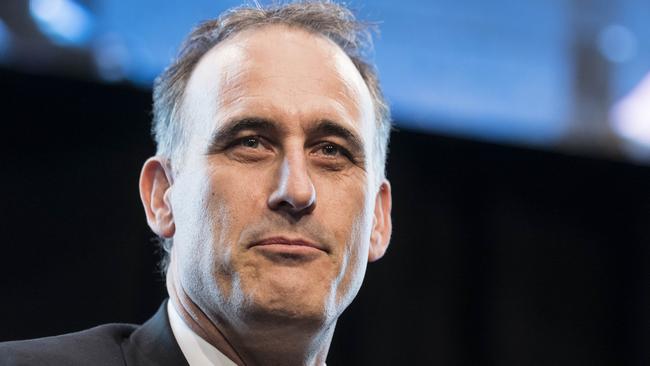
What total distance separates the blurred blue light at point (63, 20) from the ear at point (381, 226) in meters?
1.62

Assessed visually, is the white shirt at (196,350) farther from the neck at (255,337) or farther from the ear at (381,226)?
the ear at (381,226)

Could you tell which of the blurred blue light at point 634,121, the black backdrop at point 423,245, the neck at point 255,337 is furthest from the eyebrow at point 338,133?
the blurred blue light at point 634,121

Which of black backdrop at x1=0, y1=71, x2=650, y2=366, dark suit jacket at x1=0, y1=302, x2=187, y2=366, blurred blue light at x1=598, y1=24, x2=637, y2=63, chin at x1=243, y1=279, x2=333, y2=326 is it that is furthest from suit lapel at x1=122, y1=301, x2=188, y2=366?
blurred blue light at x1=598, y1=24, x2=637, y2=63

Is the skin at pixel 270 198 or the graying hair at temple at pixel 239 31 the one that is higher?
the graying hair at temple at pixel 239 31

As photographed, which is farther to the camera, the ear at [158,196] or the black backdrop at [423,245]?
the black backdrop at [423,245]

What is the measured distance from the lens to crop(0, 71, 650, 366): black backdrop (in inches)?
136

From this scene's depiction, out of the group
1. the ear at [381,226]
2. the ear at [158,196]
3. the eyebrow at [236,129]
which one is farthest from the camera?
the ear at [381,226]

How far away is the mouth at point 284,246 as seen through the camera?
1.89 metres

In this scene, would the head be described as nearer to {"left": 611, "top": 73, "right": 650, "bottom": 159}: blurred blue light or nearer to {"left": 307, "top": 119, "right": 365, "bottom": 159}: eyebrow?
{"left": 307, "top": 119, "right": 365, "bottom": 159}: eyebrow

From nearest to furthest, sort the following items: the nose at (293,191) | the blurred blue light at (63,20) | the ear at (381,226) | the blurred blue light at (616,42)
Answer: the nose at (293,191)
the ear at (381,226)
the blurred blue light at (63,20)
the blurred blue light at (616,42)

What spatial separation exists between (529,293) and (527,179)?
555 millimetres

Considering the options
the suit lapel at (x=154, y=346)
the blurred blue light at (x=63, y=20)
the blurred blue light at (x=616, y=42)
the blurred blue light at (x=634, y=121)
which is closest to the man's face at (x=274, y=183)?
the suit lapel at (x=154, y=346)

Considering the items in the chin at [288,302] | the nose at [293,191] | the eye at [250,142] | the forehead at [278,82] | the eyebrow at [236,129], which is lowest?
the chin at [288,302]

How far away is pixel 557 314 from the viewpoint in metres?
4.41
